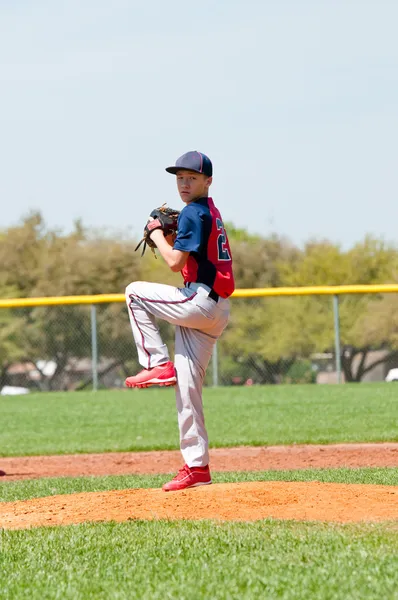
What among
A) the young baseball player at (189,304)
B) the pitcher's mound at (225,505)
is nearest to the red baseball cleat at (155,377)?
A: the young baseball player at (189,304)

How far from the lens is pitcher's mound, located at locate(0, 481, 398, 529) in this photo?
17.9ft

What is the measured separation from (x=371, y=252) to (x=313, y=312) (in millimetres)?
13662

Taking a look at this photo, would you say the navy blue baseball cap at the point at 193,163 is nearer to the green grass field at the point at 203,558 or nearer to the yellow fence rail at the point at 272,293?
the green grass field at the point at 203,558

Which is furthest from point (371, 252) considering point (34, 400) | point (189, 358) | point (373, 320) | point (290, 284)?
point (189, 358)

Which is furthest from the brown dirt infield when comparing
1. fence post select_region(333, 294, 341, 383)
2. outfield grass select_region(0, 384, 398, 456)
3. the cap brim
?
fence post select_region(333, 294, 341, 383)

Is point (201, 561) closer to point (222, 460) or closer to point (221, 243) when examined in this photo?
point (221, 243)

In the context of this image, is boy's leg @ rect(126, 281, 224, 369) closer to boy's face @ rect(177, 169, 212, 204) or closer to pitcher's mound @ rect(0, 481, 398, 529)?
boy's face @ rect(177, 169, 212, 204)

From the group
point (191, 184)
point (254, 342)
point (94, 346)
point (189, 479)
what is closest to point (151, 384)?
point (189, 479)

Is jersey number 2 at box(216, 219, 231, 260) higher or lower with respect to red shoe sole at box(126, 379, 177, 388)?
higher

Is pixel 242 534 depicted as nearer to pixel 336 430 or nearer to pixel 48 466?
pixel 48 466

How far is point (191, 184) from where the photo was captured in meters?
6.35

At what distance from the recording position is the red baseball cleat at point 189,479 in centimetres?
644

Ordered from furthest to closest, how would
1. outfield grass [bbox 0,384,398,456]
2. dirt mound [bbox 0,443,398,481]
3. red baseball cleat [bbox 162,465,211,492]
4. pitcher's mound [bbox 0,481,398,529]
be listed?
outfield grass [bbox 0,384,398,456] → dirt mound [bbox 0,443,398,481] → red baseball cleat [bbox 162,465,211,492] → pitcher's mound [bbox 0,481,398,529]

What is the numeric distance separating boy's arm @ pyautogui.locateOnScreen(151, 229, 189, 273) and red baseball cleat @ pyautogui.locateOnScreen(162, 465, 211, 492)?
1314 mm
